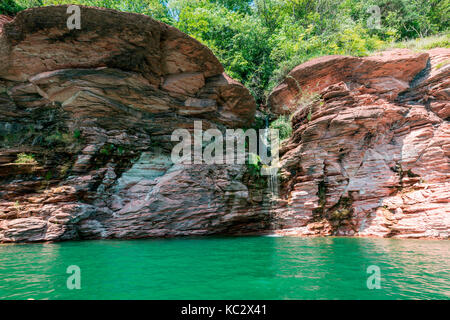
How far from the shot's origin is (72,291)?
3.49 meters

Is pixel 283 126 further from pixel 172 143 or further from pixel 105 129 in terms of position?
pixel 105 129

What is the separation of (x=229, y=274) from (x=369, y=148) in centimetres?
1015

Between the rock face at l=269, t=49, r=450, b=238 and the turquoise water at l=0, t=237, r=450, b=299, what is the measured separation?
366 centimetres

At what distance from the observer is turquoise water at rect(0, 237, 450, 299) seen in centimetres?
343

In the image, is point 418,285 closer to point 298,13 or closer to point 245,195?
point 245,195

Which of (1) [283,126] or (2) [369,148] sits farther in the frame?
(1) [283,126]

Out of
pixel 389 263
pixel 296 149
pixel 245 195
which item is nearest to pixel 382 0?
pixel 296 149

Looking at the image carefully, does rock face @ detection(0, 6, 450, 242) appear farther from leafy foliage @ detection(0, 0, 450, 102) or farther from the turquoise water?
leafy foliage @ detection(0, 0, 450, 102)

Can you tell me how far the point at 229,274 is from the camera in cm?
444

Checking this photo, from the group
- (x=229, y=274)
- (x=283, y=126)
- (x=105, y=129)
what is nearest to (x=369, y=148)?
(x=283, y=126)

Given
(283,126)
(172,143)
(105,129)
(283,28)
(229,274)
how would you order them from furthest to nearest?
1. (283,28)
2. (283,126)
3. (172,143)
4. (105,129)
5. (229,274)

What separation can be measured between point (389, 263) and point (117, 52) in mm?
12267

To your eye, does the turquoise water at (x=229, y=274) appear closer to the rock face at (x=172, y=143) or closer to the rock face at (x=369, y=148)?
the rock face at (x=172, y=143)

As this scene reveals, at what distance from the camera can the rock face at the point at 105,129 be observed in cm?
917
